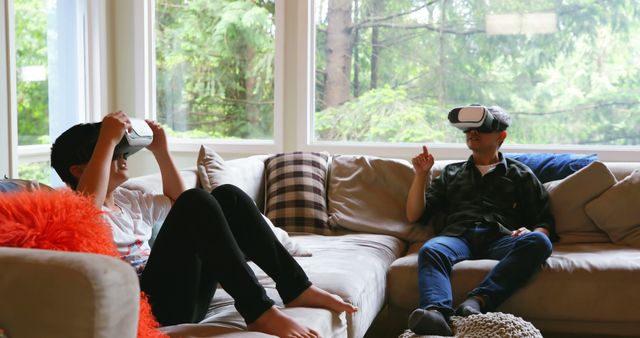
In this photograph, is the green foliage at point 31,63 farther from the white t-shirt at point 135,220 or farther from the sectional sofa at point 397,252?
the white t-shirt at point 135,220

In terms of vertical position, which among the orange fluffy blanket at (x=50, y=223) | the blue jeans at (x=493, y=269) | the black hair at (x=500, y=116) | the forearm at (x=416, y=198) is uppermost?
the black hair at (x=500, y=116)

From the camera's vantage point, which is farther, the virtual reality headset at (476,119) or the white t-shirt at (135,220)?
the virtual reality headset at (476,119)

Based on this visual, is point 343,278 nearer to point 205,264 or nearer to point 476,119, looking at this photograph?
point 205,264

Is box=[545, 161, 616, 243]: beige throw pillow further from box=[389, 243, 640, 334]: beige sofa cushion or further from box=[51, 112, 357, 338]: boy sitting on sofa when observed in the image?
box=[51, 112, 357, 338]: boy sitting on sofa

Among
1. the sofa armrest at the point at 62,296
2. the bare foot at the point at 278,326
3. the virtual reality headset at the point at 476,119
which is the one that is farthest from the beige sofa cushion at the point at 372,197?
the sofa armrest at the point at 62,296

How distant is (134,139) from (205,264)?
1.57 feet

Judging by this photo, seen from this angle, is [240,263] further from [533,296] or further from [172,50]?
[172,50]

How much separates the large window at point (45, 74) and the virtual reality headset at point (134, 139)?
7.42 ft

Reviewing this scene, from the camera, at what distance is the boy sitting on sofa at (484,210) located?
2.85 m

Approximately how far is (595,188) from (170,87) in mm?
2815

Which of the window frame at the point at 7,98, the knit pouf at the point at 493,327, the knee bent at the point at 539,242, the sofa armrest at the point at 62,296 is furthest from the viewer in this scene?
the window frame at the point at 7,98

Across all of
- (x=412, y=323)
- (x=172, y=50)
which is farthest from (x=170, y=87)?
(x=412, y=323)

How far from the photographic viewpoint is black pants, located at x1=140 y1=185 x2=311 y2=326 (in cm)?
197

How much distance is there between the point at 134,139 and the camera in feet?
7.35
